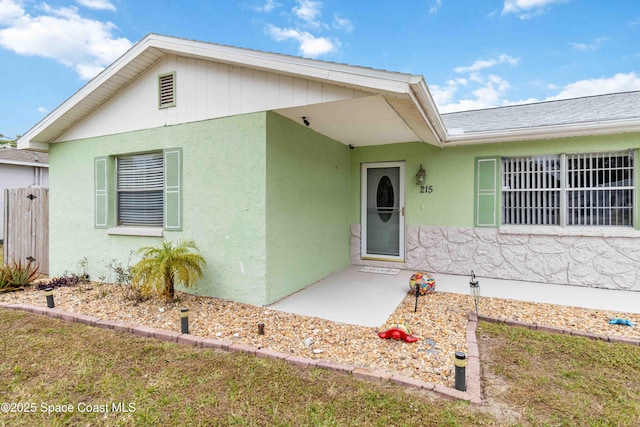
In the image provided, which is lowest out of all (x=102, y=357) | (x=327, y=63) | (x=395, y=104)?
(x=102, y=357)

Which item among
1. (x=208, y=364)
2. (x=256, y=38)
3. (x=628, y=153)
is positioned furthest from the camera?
(x=256, y=38)

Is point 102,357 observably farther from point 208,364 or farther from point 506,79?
point 506,79

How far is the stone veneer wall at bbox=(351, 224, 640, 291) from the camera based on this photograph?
5707 mm

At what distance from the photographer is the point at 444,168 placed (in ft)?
22.8

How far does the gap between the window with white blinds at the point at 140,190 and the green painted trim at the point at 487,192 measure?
20.8 ft

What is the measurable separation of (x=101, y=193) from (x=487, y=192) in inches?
309

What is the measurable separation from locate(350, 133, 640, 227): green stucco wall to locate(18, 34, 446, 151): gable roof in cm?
51

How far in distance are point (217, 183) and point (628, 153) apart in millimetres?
7396

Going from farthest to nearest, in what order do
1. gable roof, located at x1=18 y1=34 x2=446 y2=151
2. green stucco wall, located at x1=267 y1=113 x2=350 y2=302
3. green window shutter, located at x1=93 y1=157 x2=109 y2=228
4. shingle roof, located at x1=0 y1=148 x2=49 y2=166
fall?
shingle roof, located at x1=0 y1=148 x2=49 y2=166 < green window shutter, located at x1=93 y1=157 x2=109 y2=228 < green stucco wall, located at x1=267 y1=113 x2=350 y2=302 < gable roof, located at x1=18 y1=34 x2=446 y2=151

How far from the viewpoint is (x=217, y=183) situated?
505 cm

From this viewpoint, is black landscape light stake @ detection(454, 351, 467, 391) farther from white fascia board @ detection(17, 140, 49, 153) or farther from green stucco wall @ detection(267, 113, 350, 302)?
white fascia board @ detection(17, 140, 49, 153)

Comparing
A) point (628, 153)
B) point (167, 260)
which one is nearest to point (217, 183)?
point (167, 260)

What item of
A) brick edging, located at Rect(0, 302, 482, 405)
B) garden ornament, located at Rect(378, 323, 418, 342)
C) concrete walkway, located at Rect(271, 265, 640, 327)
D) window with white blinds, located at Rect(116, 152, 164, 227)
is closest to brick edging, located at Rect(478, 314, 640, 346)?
brick edging, located at Rect(0, 302, 482, 405)

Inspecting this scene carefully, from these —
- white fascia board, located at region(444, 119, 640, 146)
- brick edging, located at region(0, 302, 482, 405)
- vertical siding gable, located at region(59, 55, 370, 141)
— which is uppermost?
vertical siding gable, located at region(59, 55, 370, 141)
